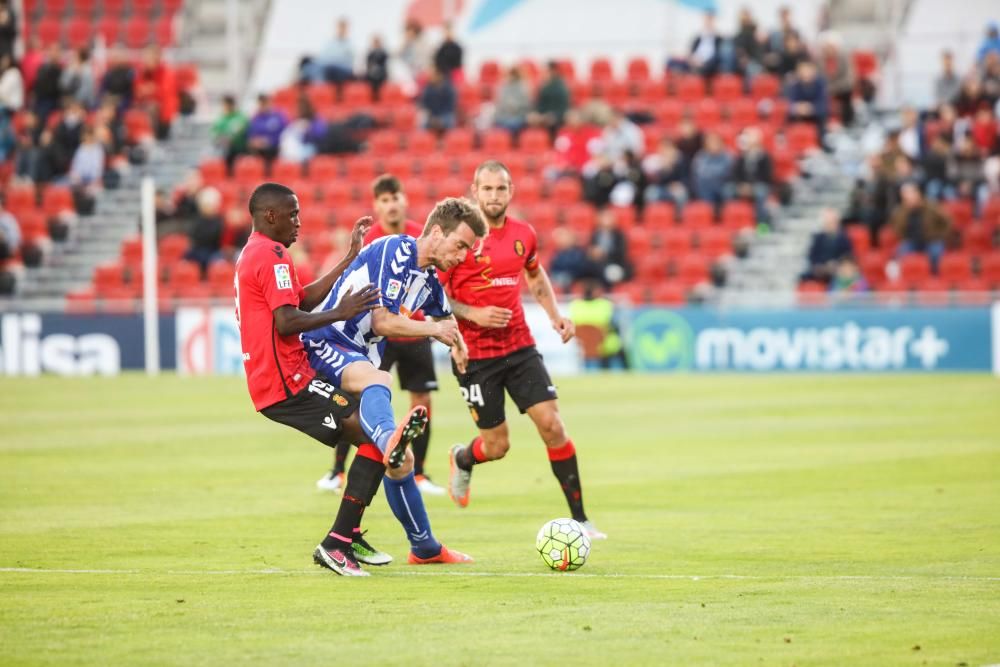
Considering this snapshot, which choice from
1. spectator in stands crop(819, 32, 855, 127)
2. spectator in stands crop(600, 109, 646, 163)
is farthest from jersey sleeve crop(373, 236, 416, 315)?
spectator in stands crop(819, 32, 855, 127)

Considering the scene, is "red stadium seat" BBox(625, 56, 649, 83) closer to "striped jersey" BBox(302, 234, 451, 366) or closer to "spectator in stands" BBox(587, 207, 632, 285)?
"spectator in stands" BBox(587, 207, 632, 285)

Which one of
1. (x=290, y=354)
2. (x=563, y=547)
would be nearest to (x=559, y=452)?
(x=563, y=547)

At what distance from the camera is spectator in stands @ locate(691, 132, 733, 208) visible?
1219 inches

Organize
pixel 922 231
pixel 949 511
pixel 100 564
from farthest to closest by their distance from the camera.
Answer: pixel 922 231
pixel 949 511
pixel 100 564

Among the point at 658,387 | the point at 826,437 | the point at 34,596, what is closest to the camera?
the point at 34,596

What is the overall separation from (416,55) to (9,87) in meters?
8.73

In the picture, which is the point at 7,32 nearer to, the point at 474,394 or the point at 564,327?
the point at 474,394

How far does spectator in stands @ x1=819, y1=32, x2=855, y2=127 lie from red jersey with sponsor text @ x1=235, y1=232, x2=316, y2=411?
24.2 meters

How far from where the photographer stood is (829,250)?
29.2 meters

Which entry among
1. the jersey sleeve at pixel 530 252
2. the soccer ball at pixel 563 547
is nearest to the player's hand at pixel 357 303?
the soccer ball at pixel 563 547

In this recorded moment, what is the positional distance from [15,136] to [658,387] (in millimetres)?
17250

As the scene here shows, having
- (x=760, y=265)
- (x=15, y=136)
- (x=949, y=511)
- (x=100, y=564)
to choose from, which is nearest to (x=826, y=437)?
(x=949, y=511)

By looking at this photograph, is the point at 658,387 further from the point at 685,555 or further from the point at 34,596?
the point at 34,596

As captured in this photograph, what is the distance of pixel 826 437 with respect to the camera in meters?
18.3
